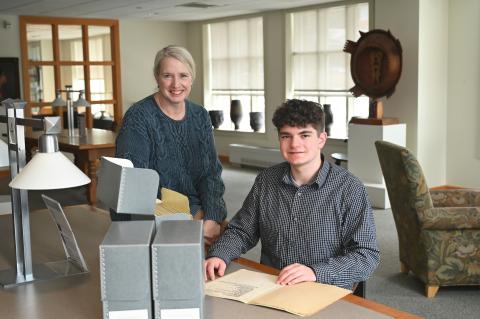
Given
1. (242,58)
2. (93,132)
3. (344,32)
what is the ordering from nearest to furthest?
(93,132) → (344,32) → (242,58)

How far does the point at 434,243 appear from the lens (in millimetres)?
3656

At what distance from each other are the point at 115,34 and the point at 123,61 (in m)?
0.48

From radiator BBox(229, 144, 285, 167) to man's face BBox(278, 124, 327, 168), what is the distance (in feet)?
21.8

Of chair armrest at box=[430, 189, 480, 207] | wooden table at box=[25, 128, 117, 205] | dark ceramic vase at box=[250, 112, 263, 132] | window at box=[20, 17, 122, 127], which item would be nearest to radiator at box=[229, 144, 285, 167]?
dark ceramic vase at box=[250, 112, 263, 132]

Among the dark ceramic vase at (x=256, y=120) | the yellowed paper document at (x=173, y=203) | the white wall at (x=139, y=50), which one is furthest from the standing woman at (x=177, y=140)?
the white wall at (x=139, y=50)

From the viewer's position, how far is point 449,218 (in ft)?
11.9

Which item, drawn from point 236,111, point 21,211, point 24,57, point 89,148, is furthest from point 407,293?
point 24,57

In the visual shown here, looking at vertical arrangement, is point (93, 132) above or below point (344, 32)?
below

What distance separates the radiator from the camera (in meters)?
8.82

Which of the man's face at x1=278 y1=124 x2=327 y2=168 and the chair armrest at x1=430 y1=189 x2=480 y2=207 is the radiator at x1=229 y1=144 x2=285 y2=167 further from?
the man's face at x1=278 y1=124 x2=327 y2=168

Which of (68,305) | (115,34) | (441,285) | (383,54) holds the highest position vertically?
(115,34)

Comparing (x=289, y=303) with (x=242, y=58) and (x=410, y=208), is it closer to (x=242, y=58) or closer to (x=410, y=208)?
(x=410, y=208)

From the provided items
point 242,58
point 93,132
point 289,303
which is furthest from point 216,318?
point 242,58

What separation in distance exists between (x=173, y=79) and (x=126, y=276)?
1.16 metres
